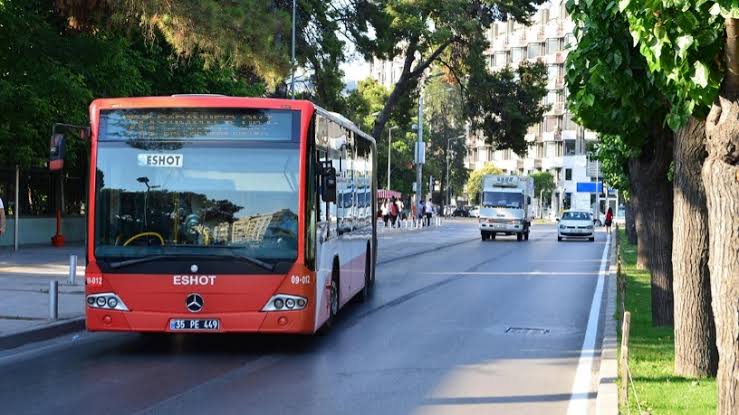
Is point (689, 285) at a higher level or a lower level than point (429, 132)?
lower

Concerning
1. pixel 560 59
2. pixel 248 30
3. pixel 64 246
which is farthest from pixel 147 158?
pixel 560 59

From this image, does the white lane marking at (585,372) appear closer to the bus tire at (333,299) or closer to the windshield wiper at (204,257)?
the bus tire at (333,299)

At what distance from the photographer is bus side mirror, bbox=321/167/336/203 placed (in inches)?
490

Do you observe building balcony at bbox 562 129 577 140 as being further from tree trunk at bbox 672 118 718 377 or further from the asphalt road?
tree trunk at bbox 672 118 718 377

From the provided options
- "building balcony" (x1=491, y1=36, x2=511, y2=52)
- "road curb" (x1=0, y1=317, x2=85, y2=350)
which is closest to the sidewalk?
"road curb" (x1=0, y1=317, x2=85, y2=350)

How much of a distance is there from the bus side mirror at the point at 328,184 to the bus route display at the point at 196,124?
753 mm

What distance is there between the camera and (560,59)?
11512 cm

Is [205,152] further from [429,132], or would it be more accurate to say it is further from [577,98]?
[429,132]

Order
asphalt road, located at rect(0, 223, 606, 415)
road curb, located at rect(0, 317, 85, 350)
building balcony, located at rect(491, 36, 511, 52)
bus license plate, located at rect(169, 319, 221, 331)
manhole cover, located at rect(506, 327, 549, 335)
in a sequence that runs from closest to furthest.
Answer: asphalt road, located at rect(0, 223, 606, 415), bus license plate, located at rect(169, 319, 221, 331), road curb, located at rect(0, 317, 85, 350), manhole cover, located at rect(506, 327, 549, 335), building balcony, located at rect(491, 36, 511, 52)

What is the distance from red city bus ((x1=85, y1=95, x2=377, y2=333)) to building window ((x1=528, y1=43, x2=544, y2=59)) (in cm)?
11172

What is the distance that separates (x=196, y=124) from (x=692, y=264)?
18.5 feet

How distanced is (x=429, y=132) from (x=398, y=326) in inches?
4205

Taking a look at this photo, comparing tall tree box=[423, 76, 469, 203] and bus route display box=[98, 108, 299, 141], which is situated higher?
tall tree box=[423, 76, 469, 203]

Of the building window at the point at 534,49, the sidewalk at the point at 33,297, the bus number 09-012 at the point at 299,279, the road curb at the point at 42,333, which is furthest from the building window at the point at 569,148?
the bus number 09-012 at the point at 299,279
